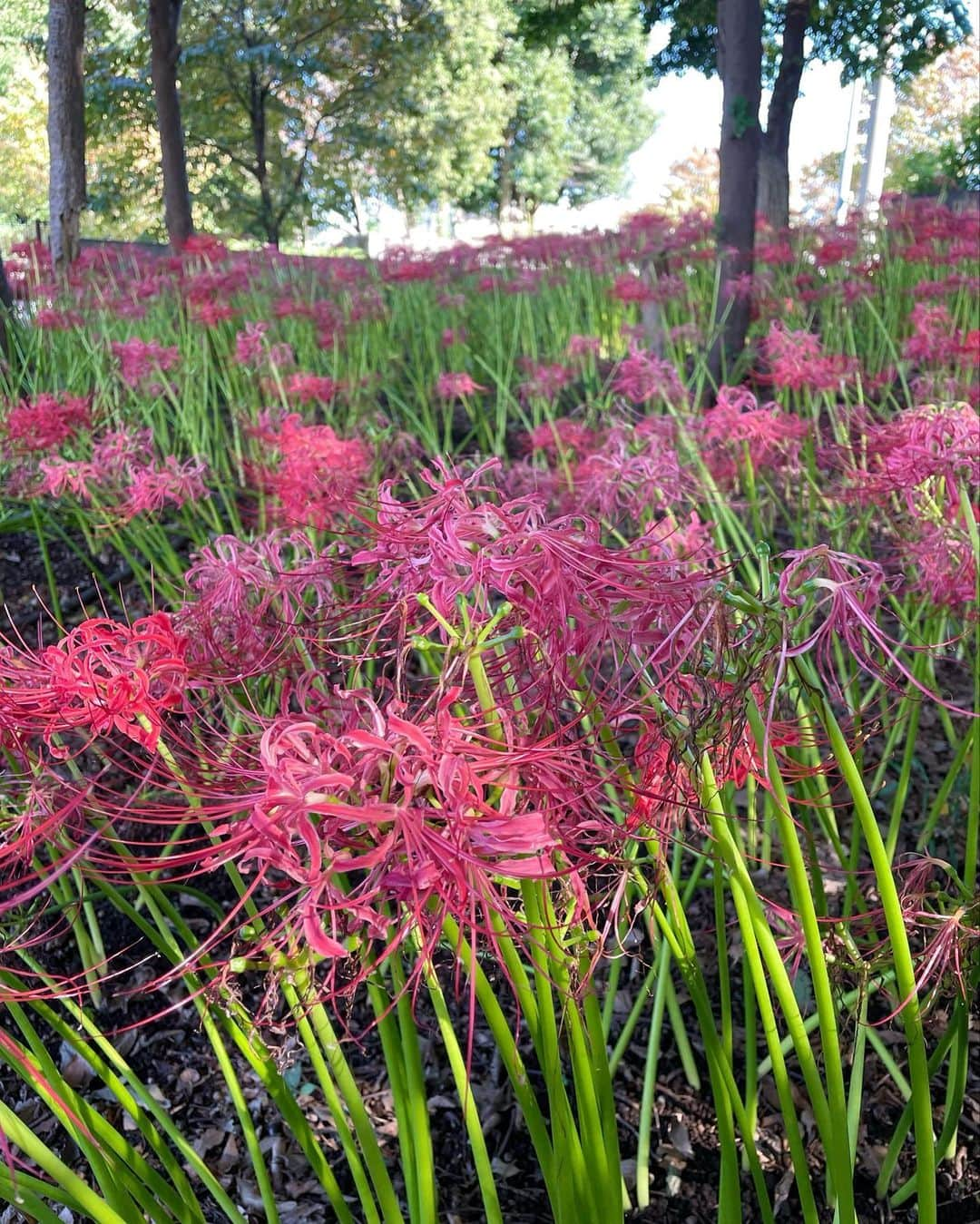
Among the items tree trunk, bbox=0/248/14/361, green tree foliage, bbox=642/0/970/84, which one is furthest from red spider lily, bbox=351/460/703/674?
green tree foliage, bbox=642/0/970/84

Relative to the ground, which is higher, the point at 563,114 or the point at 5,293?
the point at 563,114

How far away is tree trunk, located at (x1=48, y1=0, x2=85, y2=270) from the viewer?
255 inches

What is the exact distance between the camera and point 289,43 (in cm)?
1145

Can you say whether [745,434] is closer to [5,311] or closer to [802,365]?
[802,365]

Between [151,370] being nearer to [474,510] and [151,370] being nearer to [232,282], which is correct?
[232,282]

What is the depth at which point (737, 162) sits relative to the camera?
193 inches

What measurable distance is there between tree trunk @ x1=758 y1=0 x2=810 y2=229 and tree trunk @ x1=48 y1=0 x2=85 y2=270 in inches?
202

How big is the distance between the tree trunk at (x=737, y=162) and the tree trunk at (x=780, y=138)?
119 inches

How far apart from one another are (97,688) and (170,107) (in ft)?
30.6

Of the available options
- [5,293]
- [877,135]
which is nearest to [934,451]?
[5,293]

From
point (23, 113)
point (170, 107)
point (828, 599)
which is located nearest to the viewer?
point (828, 599)

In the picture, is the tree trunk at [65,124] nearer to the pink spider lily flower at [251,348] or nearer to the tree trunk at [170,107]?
the tree trunk at [170,107]

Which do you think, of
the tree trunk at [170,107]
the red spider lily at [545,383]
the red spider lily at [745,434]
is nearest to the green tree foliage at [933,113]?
the tree trunk at [170,107]

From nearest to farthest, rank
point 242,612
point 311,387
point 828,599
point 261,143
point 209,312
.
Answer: point 828,599, point 242,612, point 311,387, point 209,312, point 261,143
